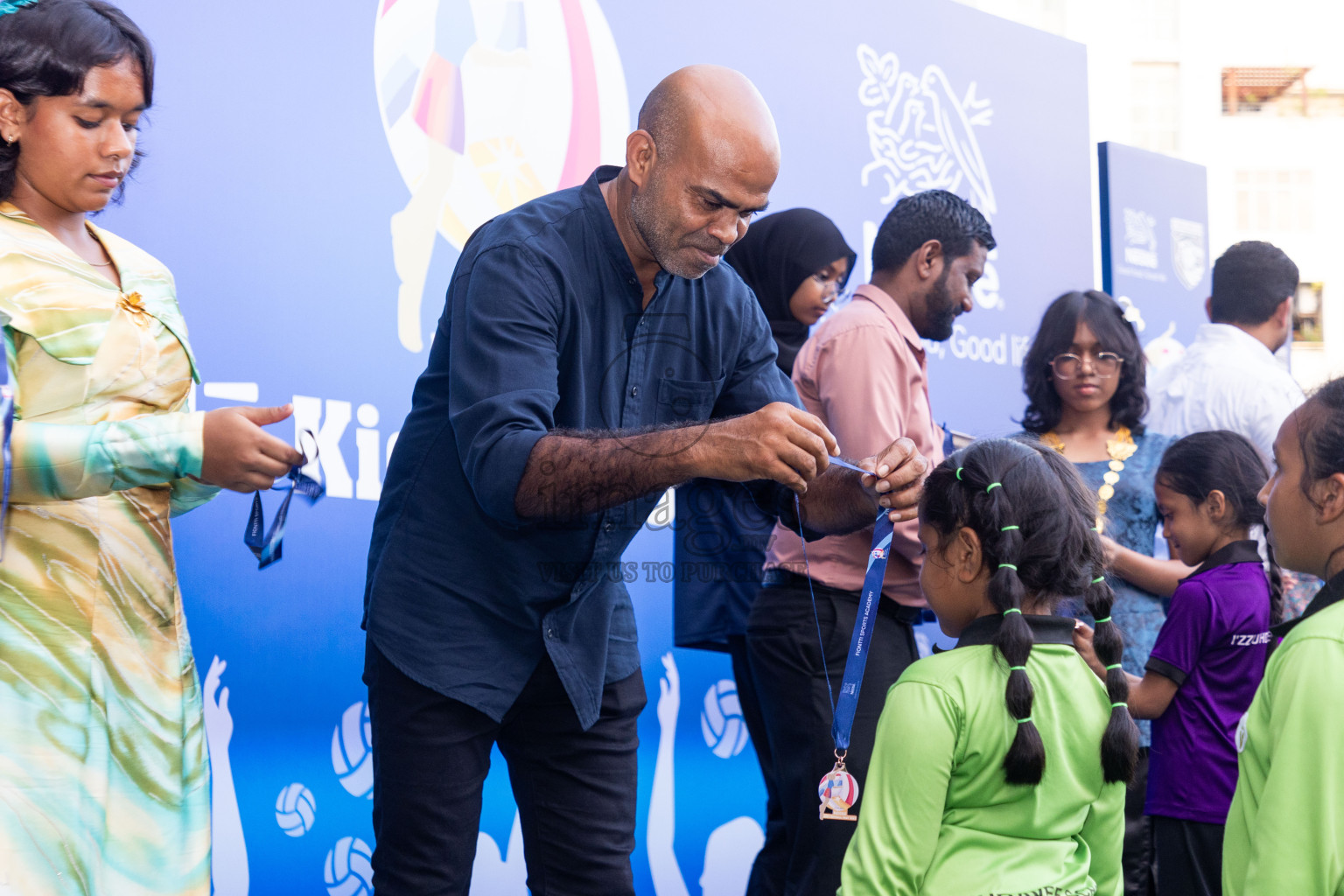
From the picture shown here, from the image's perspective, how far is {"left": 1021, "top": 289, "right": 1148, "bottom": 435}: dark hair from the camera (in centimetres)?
332

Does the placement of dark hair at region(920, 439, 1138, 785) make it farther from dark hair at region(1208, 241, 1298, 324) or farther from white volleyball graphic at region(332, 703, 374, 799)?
dark hair at region(1208, 241, 1298, 324)

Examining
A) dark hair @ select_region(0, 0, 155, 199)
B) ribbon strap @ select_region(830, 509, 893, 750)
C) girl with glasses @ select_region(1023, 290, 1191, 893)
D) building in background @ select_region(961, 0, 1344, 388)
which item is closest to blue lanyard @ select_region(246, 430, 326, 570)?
dark hair @ select_region(0, 0, 155, 199)

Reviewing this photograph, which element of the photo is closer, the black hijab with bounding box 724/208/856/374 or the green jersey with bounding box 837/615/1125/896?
the green jersey with bounding box 837/615/1125/896

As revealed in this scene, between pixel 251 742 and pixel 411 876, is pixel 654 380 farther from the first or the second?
pixel 251 742

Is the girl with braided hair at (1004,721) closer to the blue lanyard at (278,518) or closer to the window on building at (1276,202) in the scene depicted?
the blue lanyard at (278,518)

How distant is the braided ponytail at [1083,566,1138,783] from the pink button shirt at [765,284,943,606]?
546 millimetres

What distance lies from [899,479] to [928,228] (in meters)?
1.18

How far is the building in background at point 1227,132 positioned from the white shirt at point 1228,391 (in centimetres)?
2634

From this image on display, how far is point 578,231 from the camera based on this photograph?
206 cm

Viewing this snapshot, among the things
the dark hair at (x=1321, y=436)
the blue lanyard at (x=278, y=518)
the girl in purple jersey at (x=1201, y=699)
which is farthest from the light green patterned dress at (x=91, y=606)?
the girl in purple jersey at (x=1201, y=699)

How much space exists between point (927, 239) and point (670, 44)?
142 cm

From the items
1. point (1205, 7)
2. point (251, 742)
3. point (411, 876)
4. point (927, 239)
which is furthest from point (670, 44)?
point (1205, 7)

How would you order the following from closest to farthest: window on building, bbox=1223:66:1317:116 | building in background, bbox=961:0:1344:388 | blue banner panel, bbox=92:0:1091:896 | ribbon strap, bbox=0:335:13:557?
ribbon strap, bbox=0:335:13:557 → blue banner panel, bbox=92:0:1091:896 → building in background, bbox=961:0:1344:388 → window on building, bbox=1223:66:1317:116

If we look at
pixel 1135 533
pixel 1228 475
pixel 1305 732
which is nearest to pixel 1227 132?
pixel 1135 533
